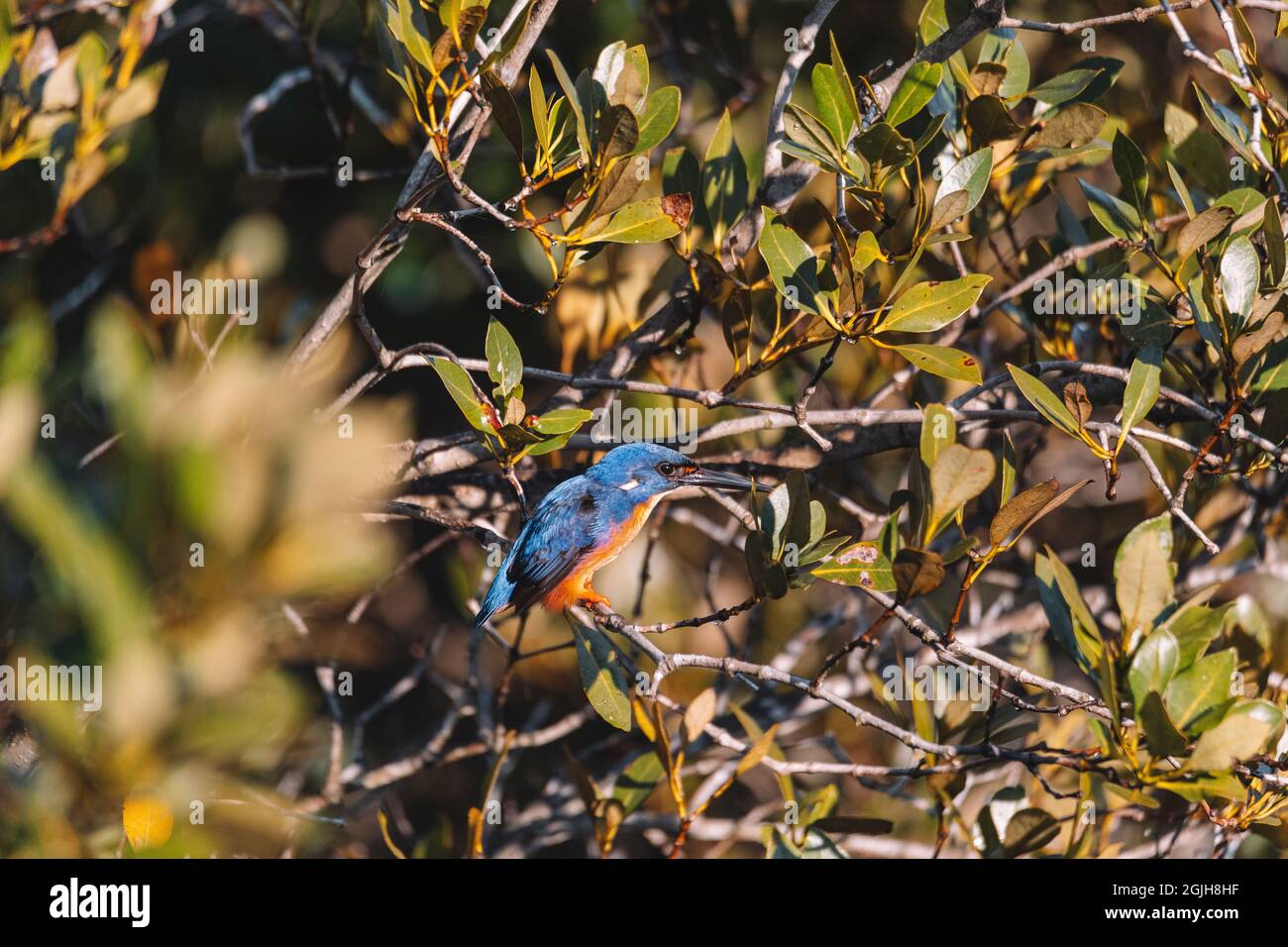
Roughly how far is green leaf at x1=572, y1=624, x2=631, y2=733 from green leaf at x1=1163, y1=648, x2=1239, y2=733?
40.5 inches

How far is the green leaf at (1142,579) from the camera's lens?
1900 mm

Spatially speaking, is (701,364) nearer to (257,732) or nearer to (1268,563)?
(1268,563)

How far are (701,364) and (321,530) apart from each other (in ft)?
7.51

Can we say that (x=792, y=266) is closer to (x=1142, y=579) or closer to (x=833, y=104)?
(x=833, y=104)

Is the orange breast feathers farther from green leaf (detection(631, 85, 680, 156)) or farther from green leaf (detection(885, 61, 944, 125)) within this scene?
green leaf (detection(885, 61, 944, 125))

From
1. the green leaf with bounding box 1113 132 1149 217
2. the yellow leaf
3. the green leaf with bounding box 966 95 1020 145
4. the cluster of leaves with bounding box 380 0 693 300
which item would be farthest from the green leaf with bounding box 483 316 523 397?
the green leaf with bounding box 1113 132 1149 217

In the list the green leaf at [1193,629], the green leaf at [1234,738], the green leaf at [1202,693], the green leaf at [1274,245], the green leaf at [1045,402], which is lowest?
the green leaf at [1234,738]

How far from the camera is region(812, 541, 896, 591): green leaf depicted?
2010 mm

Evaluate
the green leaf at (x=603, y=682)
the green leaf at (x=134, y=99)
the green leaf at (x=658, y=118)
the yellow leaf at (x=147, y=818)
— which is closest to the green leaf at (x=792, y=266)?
the green leaf at (x=658, y=118)

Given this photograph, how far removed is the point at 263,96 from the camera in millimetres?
3250

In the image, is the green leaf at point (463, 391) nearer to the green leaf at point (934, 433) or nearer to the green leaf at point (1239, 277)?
the green leaf at point (934, 433)

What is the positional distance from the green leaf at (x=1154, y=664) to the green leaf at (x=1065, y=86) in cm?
137

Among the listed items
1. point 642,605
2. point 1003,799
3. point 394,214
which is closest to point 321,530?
point 394,214

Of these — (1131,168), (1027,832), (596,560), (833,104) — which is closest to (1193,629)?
(1027,832)
